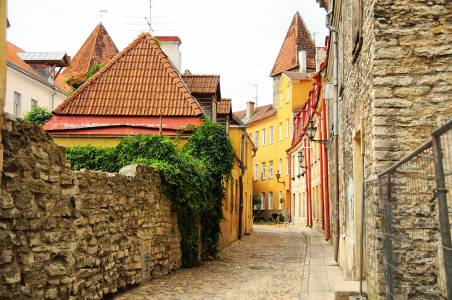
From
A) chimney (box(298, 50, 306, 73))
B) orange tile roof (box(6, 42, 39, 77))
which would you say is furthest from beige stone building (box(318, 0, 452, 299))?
chimney (box(298, 50, 306, 73))

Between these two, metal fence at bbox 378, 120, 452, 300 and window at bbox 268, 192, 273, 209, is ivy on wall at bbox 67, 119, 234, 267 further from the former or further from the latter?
window at bbox 268, 192, 273, 209

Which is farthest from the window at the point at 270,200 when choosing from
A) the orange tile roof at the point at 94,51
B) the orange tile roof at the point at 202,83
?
the orange tile roof at the point at 202,83

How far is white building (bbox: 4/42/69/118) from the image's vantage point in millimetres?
32156

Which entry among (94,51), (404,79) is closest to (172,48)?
(94,51)

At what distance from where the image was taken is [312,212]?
34.8m

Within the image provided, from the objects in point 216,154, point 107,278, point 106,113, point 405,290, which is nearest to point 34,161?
point 107,278

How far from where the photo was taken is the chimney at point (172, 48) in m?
23.0

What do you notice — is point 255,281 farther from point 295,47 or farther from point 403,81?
point 295,47

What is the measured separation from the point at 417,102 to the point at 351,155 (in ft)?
11.8

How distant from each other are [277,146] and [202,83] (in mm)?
36786

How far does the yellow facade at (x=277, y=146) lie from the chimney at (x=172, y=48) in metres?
27.9

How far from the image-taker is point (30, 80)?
3409 centimetres

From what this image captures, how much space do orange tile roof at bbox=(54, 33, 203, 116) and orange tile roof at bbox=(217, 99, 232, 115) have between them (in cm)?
335

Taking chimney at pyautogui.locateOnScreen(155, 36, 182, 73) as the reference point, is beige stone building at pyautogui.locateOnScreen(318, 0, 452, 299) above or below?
below
